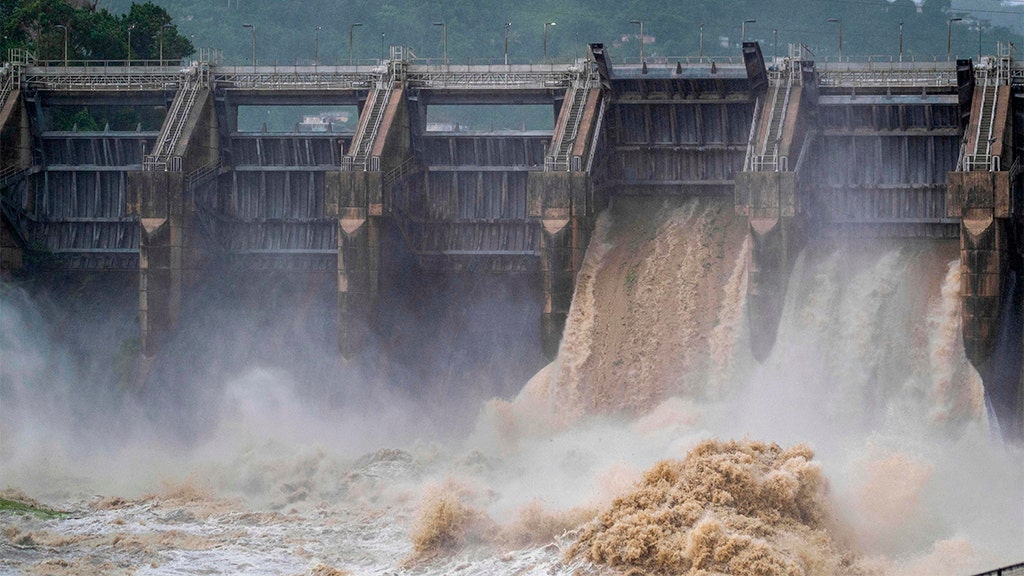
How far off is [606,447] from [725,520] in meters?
10.1

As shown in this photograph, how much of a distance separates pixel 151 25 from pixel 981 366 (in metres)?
38.1

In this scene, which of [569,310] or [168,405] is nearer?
[569,310]

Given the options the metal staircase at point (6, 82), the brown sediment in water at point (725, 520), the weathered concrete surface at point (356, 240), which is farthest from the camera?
the metal staircase at point (6, 82)

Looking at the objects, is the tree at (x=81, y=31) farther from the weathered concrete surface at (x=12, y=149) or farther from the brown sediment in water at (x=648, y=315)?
the brown sediment in water at (x=648, y=315)

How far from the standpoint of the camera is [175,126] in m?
47.9

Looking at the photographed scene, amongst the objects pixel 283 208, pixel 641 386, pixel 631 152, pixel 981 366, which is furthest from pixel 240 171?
pixel 981 366

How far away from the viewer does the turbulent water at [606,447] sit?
3219 cm

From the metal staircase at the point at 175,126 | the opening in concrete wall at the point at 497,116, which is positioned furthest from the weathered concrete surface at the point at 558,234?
the opening in concrete wall at the point at 497,116

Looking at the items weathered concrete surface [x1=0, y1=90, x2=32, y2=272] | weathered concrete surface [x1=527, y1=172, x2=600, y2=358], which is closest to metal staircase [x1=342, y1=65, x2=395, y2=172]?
weathered concrete surface [x1=527, y1=172, x2=600, y2=358]

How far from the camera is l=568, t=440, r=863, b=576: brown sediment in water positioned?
97.2ft

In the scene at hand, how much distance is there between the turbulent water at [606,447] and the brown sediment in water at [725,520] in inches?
2.3

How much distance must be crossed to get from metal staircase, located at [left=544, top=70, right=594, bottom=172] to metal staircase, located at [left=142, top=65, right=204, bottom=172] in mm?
11600

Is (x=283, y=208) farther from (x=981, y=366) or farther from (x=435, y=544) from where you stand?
(x=981, y=366)

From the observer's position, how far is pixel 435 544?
3434cm
